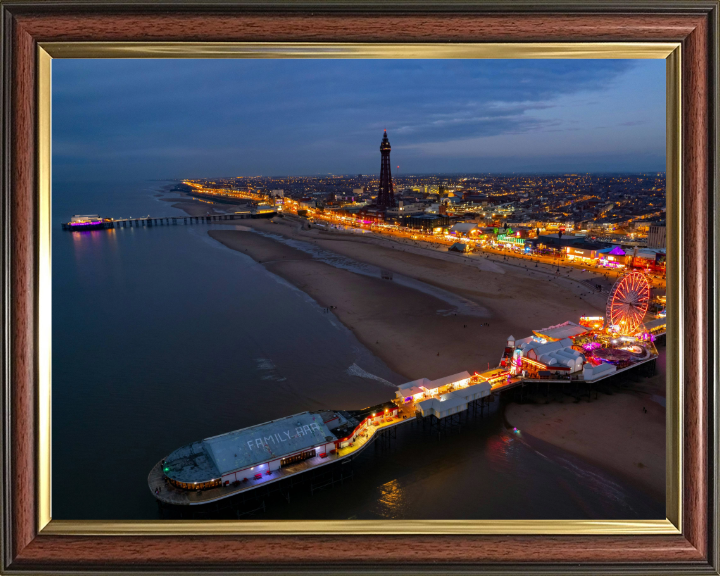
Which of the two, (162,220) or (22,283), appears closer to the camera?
(22,283)

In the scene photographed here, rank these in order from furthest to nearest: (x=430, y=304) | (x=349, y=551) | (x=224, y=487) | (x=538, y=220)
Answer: (x=538, y=220)
(x=430, y=304)
(x=224, y=487)
(x=349, y=551)

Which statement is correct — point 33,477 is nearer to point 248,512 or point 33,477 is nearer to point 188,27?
point 188,27

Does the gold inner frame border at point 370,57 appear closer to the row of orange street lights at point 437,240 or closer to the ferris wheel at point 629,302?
the ferris wheel at point 629,302

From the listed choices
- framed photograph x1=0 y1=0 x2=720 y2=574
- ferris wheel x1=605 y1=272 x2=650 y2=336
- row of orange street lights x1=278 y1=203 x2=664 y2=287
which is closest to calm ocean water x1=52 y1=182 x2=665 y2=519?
framed photograph x1=0 y1=0 x2=720 y2=574

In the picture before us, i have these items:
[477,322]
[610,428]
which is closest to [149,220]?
[477,322]

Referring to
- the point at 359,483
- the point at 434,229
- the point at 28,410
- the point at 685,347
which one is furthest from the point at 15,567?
the point at 434,229

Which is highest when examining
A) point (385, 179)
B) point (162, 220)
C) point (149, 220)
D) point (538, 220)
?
point (385, 179)

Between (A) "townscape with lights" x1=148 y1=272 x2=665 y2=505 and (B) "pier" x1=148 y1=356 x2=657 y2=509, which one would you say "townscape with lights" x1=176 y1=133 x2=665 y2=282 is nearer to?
(A) "townscape with lights" x1=148 y1=272 x2=665 y2=505

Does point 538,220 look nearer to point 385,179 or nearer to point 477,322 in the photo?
point 385,179

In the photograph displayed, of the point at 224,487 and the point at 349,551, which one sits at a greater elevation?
the point at 349,551
